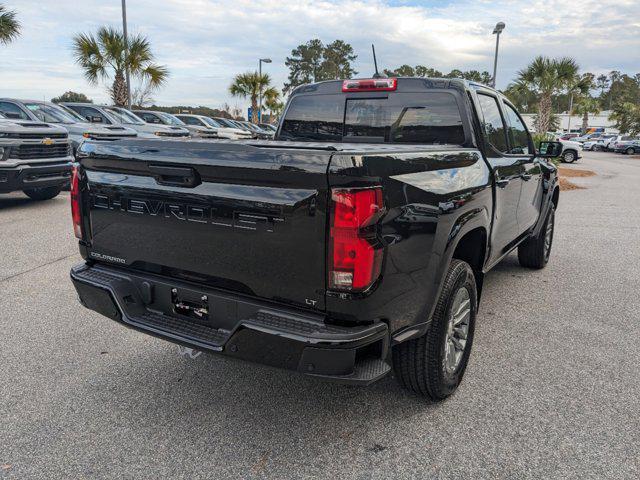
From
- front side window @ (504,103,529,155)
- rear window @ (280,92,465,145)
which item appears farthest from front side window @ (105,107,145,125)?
front side window @ (504,103,529,155)

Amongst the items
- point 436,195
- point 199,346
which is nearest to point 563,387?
point 436,195

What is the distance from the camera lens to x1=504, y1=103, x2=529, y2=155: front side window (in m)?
4.53

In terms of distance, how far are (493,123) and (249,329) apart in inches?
109

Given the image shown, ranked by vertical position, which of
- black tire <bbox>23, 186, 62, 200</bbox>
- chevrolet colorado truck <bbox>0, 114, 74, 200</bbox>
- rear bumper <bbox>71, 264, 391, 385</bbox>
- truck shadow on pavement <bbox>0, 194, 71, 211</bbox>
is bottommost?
truck shadow on pavement <bbox>0, 194, 71, 211</bbox>

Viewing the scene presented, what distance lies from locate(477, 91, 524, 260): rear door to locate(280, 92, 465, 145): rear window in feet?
0.99

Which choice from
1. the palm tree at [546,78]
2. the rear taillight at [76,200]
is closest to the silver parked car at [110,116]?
the rear taillight at [76,200]

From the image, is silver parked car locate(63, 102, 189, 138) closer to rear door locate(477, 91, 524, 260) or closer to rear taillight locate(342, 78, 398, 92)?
rear taillight locate(342, 78, 398, 92)

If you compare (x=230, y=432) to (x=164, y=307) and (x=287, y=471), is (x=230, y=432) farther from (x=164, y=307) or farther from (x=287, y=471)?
(x=164, y=307)

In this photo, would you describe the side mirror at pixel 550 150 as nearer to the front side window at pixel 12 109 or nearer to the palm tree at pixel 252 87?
the front side window at pixel 12 109

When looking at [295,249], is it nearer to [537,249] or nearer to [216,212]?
[216,212]

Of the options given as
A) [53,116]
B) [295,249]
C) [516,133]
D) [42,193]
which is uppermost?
[53,116]

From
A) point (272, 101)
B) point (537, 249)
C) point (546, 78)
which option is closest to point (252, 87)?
point (272, 101)

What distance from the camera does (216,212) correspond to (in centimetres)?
243

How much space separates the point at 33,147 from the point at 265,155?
7.97 metres
